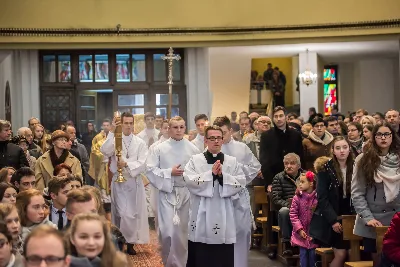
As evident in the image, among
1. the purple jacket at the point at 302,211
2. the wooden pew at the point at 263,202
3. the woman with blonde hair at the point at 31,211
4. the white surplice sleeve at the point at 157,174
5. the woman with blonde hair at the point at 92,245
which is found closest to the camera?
the woman with blonde hair at the point at 92,245

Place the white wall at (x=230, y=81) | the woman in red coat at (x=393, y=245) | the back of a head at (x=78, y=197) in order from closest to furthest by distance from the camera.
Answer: the back of a head at (x=78, y=197), the woman in red coat at (x=393, y=245), the white wall at (x=230, y=81)

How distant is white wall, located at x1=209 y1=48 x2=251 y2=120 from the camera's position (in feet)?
87.8

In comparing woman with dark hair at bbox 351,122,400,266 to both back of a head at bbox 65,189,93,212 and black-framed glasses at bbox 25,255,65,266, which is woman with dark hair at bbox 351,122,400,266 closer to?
back of a head at bbox 65,189,93,212

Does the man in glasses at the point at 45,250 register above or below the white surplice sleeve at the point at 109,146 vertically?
below

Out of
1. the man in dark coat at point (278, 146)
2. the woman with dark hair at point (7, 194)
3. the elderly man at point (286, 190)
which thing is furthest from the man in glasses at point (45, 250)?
the man in dark coat at point (278, 146)

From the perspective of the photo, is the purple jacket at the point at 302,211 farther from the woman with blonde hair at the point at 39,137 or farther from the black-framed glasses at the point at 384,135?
the woman with blonde hair at the point at 39,137

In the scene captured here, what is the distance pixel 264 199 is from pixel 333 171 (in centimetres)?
340

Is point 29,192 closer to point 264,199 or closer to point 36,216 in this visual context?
point 36,216

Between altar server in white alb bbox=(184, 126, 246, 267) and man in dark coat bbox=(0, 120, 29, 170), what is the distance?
10.5ft

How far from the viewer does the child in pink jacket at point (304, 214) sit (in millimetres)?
10516

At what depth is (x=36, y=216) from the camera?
7355mm

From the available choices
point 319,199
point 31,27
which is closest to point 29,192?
point 319,199

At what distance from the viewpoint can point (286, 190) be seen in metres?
11.9

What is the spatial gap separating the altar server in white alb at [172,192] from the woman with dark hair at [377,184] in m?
2.89
